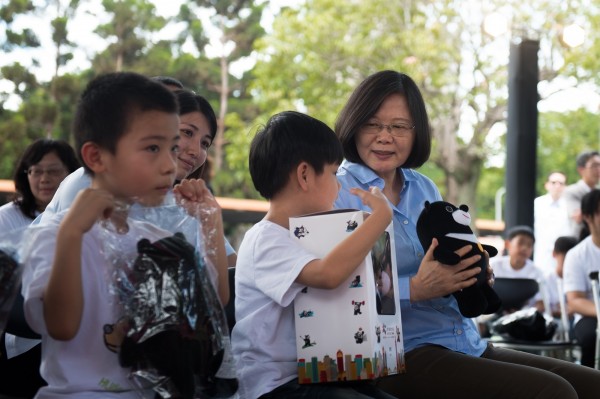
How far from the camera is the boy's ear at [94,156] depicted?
6.31 feet

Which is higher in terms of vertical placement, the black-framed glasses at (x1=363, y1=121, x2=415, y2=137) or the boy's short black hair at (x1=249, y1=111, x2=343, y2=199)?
the black-framed glasses at (x1=363, y1=121, x2=415, y2=137)

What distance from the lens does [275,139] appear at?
2412mm

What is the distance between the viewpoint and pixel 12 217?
11.8ft

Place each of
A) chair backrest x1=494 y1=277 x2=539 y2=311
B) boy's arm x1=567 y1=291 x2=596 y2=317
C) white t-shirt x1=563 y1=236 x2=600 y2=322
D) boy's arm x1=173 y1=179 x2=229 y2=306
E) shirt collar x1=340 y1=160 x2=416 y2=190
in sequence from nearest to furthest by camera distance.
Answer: boy's arm x1=173 y1=179 x2=229 y2=306, shirt collar x1=340 y1=160 x2=416 y2=190, boy's arm x1=567 y1=291 x2=596 y2=317, white t-shirt x1=563 y1=236 x2=600 y2=322, chair backrest x1=494 y1=277 x2=539 y2=311

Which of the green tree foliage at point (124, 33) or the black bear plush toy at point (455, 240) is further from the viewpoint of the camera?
the green tree foliage at point (124, 33)

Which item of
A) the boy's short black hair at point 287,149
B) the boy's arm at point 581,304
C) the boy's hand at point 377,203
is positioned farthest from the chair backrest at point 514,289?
the boy's hand at point 377,203

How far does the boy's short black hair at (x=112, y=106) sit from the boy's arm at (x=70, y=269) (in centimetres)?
18

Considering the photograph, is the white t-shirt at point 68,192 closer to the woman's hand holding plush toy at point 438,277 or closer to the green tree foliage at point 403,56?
the woman's hand holding plush toy at point 438,277

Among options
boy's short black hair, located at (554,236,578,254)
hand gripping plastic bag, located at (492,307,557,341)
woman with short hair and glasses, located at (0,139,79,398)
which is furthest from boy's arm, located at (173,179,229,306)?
boy's short black hair, located at (554,236,578,254)

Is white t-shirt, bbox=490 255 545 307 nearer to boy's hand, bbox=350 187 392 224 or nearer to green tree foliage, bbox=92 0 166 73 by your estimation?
boy's hand, bbox=350 187 392 224

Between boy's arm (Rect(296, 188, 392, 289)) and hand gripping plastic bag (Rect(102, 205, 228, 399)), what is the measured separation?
29cm

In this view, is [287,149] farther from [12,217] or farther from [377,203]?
[12,217]

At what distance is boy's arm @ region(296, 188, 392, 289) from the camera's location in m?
2.09

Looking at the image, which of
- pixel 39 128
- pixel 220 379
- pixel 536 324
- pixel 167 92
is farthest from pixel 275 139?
pixel 39 128
